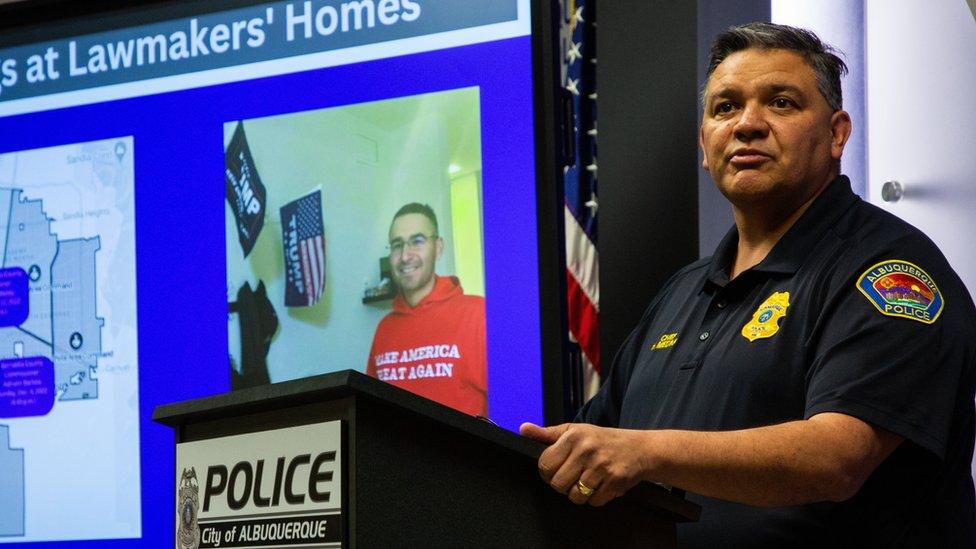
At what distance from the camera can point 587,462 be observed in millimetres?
1170

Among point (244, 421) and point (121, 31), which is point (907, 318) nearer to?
point (244, 421)

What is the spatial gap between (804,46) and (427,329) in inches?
39.7

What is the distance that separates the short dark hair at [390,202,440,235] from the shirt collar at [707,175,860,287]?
33.2 inches

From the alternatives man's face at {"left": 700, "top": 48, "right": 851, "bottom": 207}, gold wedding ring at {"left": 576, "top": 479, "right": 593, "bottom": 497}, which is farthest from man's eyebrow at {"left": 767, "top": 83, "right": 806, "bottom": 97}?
gold wedding ring at {"left": 576, "top": 479, "right": 593, "bottom": 497}

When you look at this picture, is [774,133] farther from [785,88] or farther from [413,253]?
[413,253]

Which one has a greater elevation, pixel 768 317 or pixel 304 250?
pixel 304 250

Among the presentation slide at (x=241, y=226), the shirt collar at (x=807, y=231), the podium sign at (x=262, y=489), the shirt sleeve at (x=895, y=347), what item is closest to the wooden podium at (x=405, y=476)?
the podium sign at (x=262, y=489)

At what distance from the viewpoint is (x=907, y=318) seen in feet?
4.86

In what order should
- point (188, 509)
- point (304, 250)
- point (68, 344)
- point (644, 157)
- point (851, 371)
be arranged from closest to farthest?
point (188, 509)
point (851, 371)
point (644, 157)
point (304, 250)
point (68, 344)

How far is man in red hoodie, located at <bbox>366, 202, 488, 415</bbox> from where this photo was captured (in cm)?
249

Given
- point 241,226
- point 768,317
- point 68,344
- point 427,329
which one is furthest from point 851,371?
point 68,344

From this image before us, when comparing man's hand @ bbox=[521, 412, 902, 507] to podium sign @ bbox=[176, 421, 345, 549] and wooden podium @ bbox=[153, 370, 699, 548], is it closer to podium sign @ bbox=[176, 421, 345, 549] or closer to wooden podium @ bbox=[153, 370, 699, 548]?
wooden podium @ bbox=[153, 370, 699, 548]

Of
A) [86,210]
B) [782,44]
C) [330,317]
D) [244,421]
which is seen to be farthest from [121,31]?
[244,421]

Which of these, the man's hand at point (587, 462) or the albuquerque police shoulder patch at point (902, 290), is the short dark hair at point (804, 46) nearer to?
the albuquerque police shoulder patch at point (902, 290)
